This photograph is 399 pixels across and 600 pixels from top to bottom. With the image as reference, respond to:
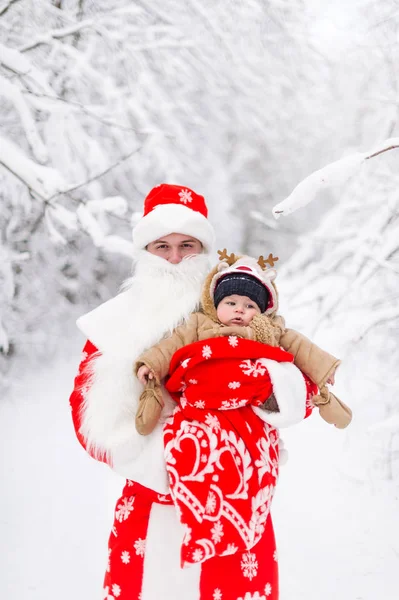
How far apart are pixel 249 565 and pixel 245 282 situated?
55 centimetres

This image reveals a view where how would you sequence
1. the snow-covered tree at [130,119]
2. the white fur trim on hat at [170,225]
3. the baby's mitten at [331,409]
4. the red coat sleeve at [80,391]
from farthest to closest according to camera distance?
the snow-covered tree at [130,119]
the white fur trim on hat at [170,225]
the red coat sleeve at [80,391]
the baby's mitten at [331,409]

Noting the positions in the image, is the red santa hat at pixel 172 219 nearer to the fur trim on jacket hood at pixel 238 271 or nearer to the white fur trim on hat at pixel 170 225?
the white fur trim on hat at pixel 170 225

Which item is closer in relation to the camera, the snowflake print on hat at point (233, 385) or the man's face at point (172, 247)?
the snowflake print on hat at point (233, 385)

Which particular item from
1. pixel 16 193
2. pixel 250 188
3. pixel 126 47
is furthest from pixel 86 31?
pixel 250 188

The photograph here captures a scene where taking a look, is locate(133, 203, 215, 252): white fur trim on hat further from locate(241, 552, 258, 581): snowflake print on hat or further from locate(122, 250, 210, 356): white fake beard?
locate(241, 552, 258, 581): snowflake print on hat

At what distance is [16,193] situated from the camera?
2.36m

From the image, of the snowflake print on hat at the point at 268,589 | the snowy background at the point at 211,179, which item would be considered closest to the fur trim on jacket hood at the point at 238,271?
the snowflake print on hat at the point at 268,589

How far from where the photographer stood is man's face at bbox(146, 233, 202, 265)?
123 centimetres

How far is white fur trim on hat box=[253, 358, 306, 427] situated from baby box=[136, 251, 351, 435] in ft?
0.09

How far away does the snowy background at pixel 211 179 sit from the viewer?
2154mm

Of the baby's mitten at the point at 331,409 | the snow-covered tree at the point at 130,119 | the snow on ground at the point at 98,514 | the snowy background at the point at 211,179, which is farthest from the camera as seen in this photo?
the snow-covered tree at the point at 130,119

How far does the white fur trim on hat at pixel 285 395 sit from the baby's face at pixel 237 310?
0.09 m

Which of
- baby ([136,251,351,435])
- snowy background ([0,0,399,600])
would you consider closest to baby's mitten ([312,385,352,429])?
baby ([136,251,351,435])

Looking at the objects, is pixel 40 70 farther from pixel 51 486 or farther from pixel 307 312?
pixel 51 486
